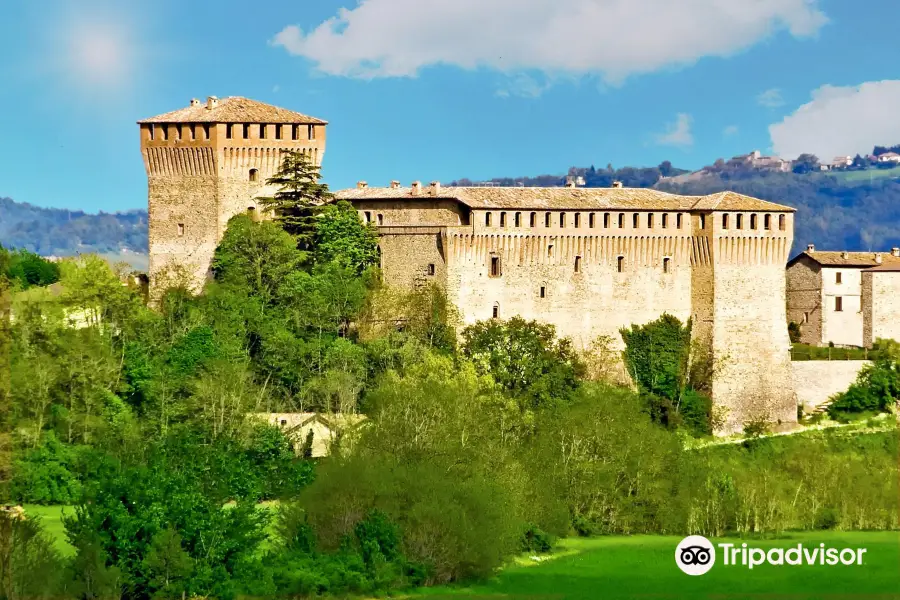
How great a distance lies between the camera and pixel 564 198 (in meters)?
59.2

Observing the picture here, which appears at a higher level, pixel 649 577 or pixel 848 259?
pixel 848 259

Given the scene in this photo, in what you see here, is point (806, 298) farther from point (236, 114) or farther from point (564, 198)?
point (236, 114)

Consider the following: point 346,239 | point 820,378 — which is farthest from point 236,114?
point 820,378

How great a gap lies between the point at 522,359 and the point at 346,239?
6.23 m

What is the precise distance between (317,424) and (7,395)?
8.40m

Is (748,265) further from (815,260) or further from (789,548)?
(789,548)

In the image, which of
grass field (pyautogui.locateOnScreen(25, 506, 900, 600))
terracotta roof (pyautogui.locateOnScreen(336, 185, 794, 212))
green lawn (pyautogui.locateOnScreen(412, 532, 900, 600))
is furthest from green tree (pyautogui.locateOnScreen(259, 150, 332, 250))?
green lawn (pyautogui.locateOnScreen(412, 532, 900, 600))

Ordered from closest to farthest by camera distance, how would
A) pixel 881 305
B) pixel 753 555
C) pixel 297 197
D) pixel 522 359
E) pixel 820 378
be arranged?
pixel 753 555
pixel 522 359
pixel 297 197
pixel 820 378
pixel 881 305

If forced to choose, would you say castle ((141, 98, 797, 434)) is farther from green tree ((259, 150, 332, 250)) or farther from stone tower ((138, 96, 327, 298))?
green tree ((259, 150, 332, 250))

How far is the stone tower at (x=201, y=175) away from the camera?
188 feet

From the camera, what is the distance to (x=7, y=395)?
50.8 meters

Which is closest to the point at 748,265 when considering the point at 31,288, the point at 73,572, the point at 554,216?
the point at 554,216

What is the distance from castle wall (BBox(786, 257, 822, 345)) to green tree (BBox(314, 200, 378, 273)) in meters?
16.8

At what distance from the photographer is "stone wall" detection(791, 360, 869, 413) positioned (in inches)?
2375
